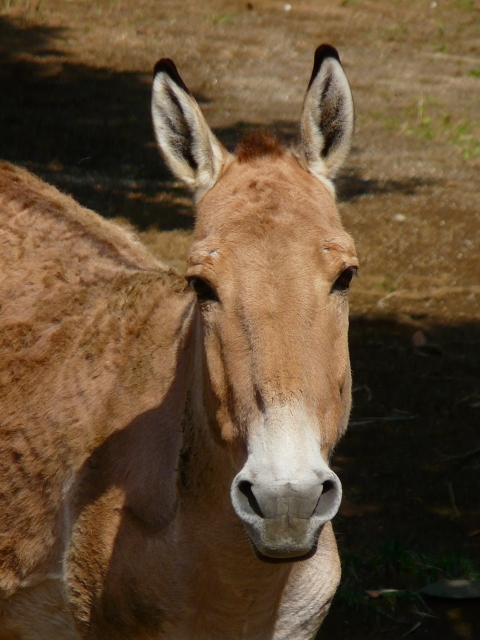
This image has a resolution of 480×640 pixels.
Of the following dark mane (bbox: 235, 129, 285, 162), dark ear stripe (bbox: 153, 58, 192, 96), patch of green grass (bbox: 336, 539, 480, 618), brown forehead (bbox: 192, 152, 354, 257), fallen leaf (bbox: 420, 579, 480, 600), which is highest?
dark ear stripe (bbox: 153, 58, 192, 96)

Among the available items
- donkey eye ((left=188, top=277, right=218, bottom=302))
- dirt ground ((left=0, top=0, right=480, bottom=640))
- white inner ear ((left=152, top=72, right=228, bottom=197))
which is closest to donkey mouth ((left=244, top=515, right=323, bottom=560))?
donkey eye ((left=188, top=277, right=218, bottom=302))

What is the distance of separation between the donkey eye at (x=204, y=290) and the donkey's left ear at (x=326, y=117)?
90 cm

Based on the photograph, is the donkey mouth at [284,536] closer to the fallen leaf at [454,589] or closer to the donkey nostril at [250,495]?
the donkey nostril at [250,495]

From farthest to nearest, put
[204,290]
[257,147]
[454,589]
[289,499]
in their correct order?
[454,589], [257,147], [204,290], [289,499]

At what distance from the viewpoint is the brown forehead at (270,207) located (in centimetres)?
337

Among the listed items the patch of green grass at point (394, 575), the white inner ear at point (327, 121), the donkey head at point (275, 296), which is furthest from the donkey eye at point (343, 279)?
the patch of green grass at point (394, 575)

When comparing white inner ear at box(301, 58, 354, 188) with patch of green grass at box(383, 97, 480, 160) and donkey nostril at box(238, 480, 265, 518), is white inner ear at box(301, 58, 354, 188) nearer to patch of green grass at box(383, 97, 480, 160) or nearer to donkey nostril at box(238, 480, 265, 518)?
donkey nostril at box(238, 480, 265, 518)

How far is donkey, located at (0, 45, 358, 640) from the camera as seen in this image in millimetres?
3092

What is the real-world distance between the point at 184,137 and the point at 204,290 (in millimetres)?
909

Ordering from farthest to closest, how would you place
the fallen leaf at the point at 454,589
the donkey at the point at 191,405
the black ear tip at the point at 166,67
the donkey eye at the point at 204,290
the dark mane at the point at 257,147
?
the fallen leaf at the point at 454,589
the dark mane at the point at 257,147
the black ear tip at the point at 166,67
the donkey eye at the point at 204,290
the donkey at the point at 191,405

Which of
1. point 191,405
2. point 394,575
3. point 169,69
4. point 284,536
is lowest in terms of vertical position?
point 394,575


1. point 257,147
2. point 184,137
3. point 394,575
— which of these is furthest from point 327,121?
point 394,575

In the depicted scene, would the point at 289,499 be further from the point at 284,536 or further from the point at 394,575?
the point at 394,575

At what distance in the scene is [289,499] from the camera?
9.07 feet
